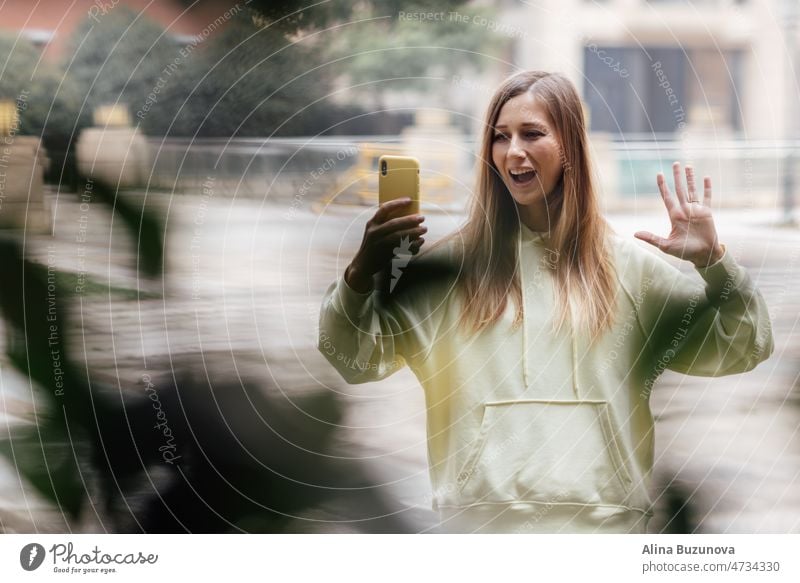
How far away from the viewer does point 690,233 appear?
170 cm

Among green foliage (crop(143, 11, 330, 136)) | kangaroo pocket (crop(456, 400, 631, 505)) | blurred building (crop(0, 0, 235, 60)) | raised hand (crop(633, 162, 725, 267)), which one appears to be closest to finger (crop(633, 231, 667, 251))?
raised hand (crop(633, 162, 725, 267))

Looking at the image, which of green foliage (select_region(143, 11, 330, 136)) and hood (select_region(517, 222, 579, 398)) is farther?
green foliage (select_region(143, 11, 330, 136))

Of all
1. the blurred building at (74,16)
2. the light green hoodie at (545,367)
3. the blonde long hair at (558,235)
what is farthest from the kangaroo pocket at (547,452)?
the blurred building at (74,16)

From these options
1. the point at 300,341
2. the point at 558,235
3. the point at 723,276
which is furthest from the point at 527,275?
the point at 300,341

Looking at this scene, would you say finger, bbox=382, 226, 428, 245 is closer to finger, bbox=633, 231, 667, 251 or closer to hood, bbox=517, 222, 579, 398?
hood, bbox=517, 222, 579, 398

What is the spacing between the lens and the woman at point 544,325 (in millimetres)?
1693

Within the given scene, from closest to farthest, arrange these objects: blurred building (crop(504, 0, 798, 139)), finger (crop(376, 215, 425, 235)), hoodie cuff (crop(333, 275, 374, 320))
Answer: hoodie cuff (crop(333, 275, 374, 320)), finger (crop(376, 215, 425, 235)), blurred building (crop(504, 0, 798, 139))

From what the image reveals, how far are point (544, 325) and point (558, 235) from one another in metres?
0.15

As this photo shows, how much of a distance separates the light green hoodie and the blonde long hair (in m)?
0.02

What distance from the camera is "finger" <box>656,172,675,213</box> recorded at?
172cm

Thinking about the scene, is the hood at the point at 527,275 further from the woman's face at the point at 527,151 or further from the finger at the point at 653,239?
the finger at the point at 653,239

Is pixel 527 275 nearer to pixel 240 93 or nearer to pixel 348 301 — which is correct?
pixel 348 301

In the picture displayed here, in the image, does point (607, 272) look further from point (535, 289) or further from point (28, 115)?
point (28, 115)
